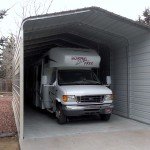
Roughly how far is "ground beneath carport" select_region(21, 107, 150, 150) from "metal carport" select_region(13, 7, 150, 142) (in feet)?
1.89

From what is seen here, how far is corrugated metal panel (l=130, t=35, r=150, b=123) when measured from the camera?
11.5 metres

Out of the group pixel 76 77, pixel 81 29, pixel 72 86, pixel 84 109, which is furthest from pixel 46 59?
pixel 84 109

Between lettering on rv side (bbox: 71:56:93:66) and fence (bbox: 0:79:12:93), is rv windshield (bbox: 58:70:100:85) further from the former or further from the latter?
fence (bbox: 0:79:12:93)

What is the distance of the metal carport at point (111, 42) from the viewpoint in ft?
34.6

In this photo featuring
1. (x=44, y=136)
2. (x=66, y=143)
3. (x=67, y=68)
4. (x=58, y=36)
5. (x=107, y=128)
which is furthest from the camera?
(x=58, y=36)

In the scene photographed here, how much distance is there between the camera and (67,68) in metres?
13.2

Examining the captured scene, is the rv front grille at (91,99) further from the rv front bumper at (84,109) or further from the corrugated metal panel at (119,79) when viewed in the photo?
the corrugated metal panel at (119,79)

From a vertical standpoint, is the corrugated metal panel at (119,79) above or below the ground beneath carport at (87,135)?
above

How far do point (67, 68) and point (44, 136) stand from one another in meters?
3.96

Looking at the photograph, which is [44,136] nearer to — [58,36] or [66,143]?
[66,143]

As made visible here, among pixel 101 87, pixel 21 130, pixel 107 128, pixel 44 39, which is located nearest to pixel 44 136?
pixel 21 130

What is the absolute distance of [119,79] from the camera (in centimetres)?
1388

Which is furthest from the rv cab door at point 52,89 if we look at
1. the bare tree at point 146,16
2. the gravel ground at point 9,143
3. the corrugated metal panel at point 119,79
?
the bare tree at point 146,16

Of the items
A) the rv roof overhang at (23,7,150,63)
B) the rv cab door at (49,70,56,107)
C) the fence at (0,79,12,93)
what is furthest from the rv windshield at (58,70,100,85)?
the fence at (0,79,12,93)
